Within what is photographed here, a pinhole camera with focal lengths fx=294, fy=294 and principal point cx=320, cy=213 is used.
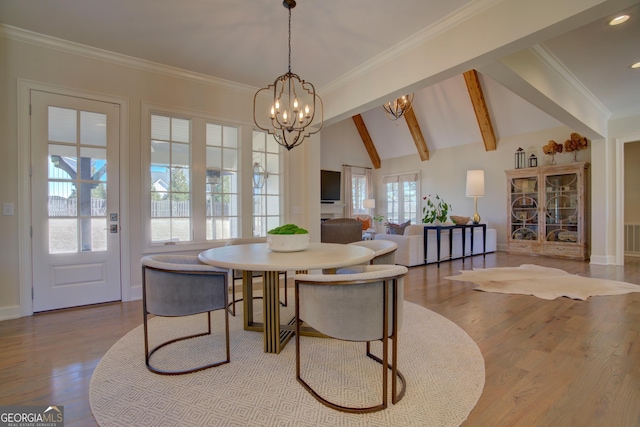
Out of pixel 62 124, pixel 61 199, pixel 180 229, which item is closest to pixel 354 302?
pixel 180 229

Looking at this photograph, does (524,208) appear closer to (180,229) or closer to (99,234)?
(180,229)

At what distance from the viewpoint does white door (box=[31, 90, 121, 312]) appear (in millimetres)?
2947

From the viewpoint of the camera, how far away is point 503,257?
20.2 feet

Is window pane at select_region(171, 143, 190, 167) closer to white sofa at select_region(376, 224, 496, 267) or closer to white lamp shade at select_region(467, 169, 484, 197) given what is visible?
white sofa at select_region(376, 224, 496, 267)

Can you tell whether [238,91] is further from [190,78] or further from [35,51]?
[35,51]

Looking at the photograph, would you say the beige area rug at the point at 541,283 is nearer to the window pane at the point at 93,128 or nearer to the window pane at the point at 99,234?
the window pane at the point at 99,234

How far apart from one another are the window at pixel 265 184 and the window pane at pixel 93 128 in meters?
1.75

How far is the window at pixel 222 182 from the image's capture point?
3895 millimetres

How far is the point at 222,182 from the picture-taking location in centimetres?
398

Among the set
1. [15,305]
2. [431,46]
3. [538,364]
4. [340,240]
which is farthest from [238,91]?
[538,364]

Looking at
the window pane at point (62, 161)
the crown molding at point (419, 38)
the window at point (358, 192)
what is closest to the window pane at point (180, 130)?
the window pane at point (62, 161)

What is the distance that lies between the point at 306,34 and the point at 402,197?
23.6 feet

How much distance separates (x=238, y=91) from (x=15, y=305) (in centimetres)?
340

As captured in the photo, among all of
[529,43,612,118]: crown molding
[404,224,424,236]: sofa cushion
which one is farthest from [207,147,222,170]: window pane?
[529,43,612,118]: crown molding
